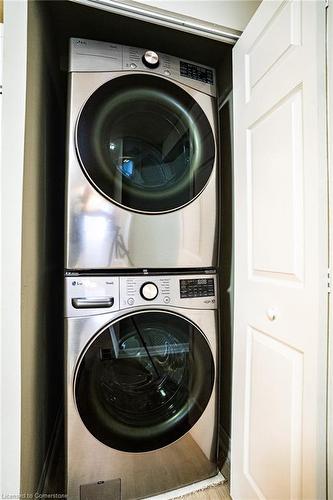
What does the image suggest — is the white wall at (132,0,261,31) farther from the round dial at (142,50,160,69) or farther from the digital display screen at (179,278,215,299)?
the digital display screen at (179,278,215,299)

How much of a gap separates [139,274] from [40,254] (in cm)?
39

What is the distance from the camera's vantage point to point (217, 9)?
1032 millimetres

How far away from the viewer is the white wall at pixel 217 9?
0.98 m

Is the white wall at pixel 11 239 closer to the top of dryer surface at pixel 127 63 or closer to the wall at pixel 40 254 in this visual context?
the wall at pixel 40 254

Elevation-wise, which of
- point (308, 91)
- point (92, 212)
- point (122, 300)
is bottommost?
point (122, 300)

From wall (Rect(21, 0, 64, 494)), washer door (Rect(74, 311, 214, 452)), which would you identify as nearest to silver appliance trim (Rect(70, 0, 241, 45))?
wall (Rect(21, 0, 64, 494))

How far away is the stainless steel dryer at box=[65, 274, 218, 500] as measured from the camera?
3.14 feet

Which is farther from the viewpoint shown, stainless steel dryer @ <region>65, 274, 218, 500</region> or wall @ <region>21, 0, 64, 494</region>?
stainless steel dryer @ <region>65, 274, 218, 500</region>

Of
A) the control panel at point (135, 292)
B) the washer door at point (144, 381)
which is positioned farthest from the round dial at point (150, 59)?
the washer door at point (144, 381)

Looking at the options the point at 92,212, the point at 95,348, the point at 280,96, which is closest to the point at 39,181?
the point at 92,212

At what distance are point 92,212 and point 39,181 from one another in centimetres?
24

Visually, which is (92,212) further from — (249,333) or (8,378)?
(249,333)

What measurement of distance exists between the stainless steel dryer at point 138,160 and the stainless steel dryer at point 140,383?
119mm

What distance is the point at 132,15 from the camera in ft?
3.26
